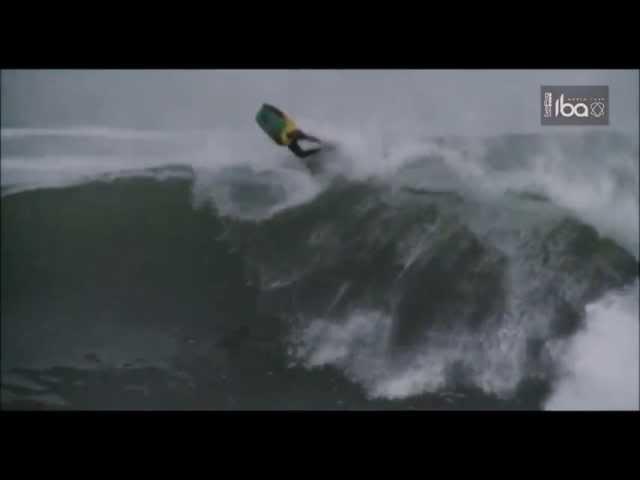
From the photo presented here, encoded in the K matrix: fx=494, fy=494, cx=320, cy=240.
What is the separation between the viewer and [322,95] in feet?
15.5

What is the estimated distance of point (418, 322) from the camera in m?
4.81

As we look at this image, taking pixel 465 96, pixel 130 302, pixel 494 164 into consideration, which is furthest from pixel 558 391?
pixel 130 302

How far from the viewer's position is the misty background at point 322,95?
472 cm

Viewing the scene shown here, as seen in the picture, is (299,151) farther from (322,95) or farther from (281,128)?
(322,95)

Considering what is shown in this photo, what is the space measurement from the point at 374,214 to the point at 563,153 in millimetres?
1991

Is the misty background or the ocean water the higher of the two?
the misty background
